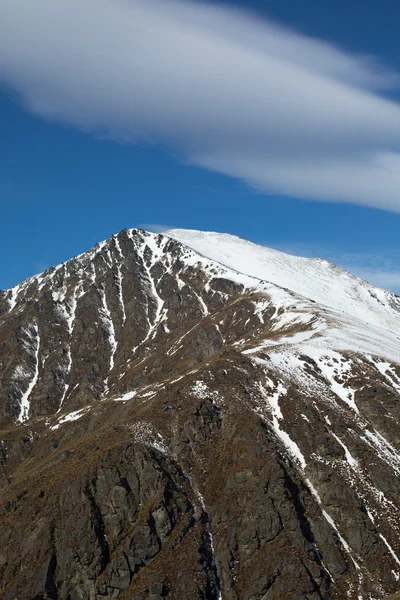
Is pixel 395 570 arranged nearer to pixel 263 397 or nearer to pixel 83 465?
pixel 263 397

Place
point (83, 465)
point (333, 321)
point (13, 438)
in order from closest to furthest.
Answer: point (83, 465), point (13, 438), point (333, 321)

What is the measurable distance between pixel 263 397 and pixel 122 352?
113 meters

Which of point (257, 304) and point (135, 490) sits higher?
point (257, 304)

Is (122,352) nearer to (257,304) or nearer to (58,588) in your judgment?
(257,304)

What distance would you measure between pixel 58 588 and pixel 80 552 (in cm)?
428

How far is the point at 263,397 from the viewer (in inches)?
3492

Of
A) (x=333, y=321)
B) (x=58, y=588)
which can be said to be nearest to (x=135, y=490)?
(x=58, y=588)

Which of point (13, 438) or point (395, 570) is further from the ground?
point (13, 438)

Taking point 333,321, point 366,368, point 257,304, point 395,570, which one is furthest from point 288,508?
point 257,304

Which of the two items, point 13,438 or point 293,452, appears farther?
point 13,438

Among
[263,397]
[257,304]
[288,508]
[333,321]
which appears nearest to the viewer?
[288,508]

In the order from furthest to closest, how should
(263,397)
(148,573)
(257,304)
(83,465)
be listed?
(257,304) < (263,397) < (83,465) < (148,573)

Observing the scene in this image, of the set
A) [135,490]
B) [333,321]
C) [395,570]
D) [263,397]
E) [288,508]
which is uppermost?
[333,321]

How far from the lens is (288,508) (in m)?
67.6
